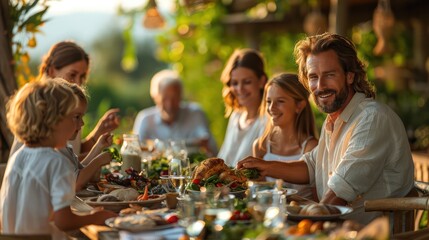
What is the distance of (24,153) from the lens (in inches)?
126

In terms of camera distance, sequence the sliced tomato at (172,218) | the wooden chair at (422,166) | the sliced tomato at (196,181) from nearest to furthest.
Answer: the sliced tomato at (172,218) → the sliced tomato at (196,181) → the wooden chair at (422,166)

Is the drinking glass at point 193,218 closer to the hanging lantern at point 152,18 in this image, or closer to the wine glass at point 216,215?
the wine glass at point 216,215

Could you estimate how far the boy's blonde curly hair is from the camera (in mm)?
3162

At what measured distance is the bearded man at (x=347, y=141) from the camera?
12.5 ft

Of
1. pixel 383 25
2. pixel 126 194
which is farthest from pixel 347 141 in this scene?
pixel 383 25

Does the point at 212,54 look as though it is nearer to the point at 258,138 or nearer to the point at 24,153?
the point at 258,138

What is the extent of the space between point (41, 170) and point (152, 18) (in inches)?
207

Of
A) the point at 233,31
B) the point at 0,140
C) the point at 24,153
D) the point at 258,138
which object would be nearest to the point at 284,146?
the point at 258,138

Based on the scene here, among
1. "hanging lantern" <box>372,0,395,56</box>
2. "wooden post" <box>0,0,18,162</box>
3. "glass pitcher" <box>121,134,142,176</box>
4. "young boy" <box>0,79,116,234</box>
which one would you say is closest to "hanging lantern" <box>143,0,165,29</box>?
"hanging lantern" <box>372,0,395,56</box>

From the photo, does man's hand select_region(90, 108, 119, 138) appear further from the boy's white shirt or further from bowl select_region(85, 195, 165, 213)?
the boy's white shirt

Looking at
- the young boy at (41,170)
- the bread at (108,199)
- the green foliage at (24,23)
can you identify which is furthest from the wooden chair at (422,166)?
the green foliage at (24,23)

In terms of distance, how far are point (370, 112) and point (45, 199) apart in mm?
1622

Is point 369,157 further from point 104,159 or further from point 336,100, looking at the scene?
point 104,159

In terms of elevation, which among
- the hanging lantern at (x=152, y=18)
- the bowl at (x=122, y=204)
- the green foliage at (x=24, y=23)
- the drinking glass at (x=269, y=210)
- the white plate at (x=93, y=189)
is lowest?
the white plate at (x=93, y=189)
